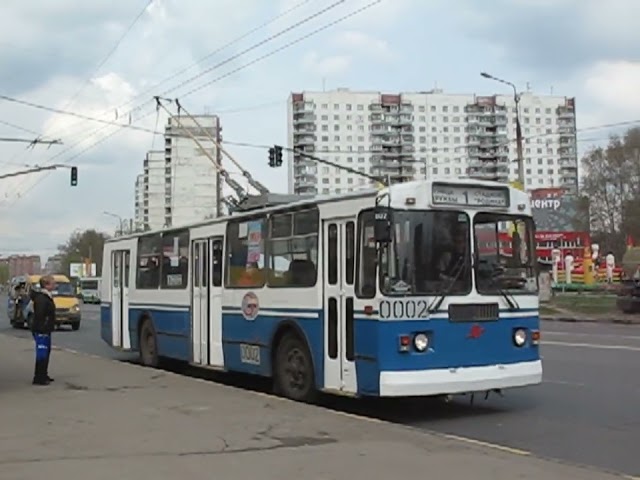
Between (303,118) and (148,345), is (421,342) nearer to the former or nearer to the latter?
(148,345)

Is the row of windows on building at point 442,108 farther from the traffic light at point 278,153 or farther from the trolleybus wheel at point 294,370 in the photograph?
the trolleybus wheel at point 294,370

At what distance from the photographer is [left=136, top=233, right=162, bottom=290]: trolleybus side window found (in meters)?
17.5

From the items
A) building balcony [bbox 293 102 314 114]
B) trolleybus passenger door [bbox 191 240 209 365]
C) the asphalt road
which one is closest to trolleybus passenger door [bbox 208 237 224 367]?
trolleybus passenger door [bbox 191 240 209 365]

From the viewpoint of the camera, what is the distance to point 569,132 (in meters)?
74.8

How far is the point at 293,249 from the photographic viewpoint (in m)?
12.4

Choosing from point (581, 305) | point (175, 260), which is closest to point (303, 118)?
point (581, 305)

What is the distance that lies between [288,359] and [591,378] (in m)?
5.00

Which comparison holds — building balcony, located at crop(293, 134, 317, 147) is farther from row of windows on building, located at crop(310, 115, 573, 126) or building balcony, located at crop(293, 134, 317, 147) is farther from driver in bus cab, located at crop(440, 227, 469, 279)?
driver in bus cab, located at crop(440, 227, 469, 279)

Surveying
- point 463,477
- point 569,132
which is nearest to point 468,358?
point 463,477

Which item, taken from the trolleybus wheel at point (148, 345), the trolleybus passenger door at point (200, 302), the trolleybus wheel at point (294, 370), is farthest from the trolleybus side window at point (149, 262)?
the trolleybus wheel at point (294, 370)

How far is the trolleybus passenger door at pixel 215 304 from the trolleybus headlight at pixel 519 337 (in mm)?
5161

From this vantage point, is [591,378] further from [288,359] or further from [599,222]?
[599,222]

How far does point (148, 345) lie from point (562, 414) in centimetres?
953

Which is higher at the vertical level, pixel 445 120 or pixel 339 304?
pixel 445 120
